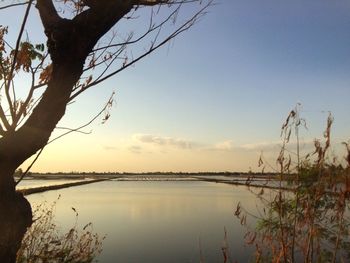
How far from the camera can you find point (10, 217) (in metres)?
2.72

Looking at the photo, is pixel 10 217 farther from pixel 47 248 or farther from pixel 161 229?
pixel 161 229

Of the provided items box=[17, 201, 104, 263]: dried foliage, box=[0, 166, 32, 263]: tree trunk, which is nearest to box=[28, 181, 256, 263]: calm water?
box=[17, 201, 104, 263]: dried foliage

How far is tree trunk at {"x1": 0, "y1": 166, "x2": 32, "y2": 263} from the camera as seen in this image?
105 inches

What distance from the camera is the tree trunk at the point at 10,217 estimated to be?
2.67m

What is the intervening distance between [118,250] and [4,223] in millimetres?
16046

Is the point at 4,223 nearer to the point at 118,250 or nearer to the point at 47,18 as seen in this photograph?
the point at 47,18

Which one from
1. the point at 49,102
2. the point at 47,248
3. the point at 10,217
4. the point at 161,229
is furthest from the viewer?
the point at 161,229

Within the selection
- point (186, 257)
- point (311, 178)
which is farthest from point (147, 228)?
point (311, 178)

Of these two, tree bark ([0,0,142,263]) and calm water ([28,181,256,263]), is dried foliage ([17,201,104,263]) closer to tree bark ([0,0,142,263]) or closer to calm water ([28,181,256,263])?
calm water ([28,181,256,263])

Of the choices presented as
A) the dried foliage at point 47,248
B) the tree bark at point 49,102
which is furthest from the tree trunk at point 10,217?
the dried foliage at point 47,248

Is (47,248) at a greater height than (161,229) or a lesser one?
greater

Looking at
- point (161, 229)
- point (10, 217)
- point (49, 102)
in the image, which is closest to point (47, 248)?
point (10, 217)

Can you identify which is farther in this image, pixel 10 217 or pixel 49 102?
pixel 49 102

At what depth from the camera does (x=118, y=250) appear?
18094mm
